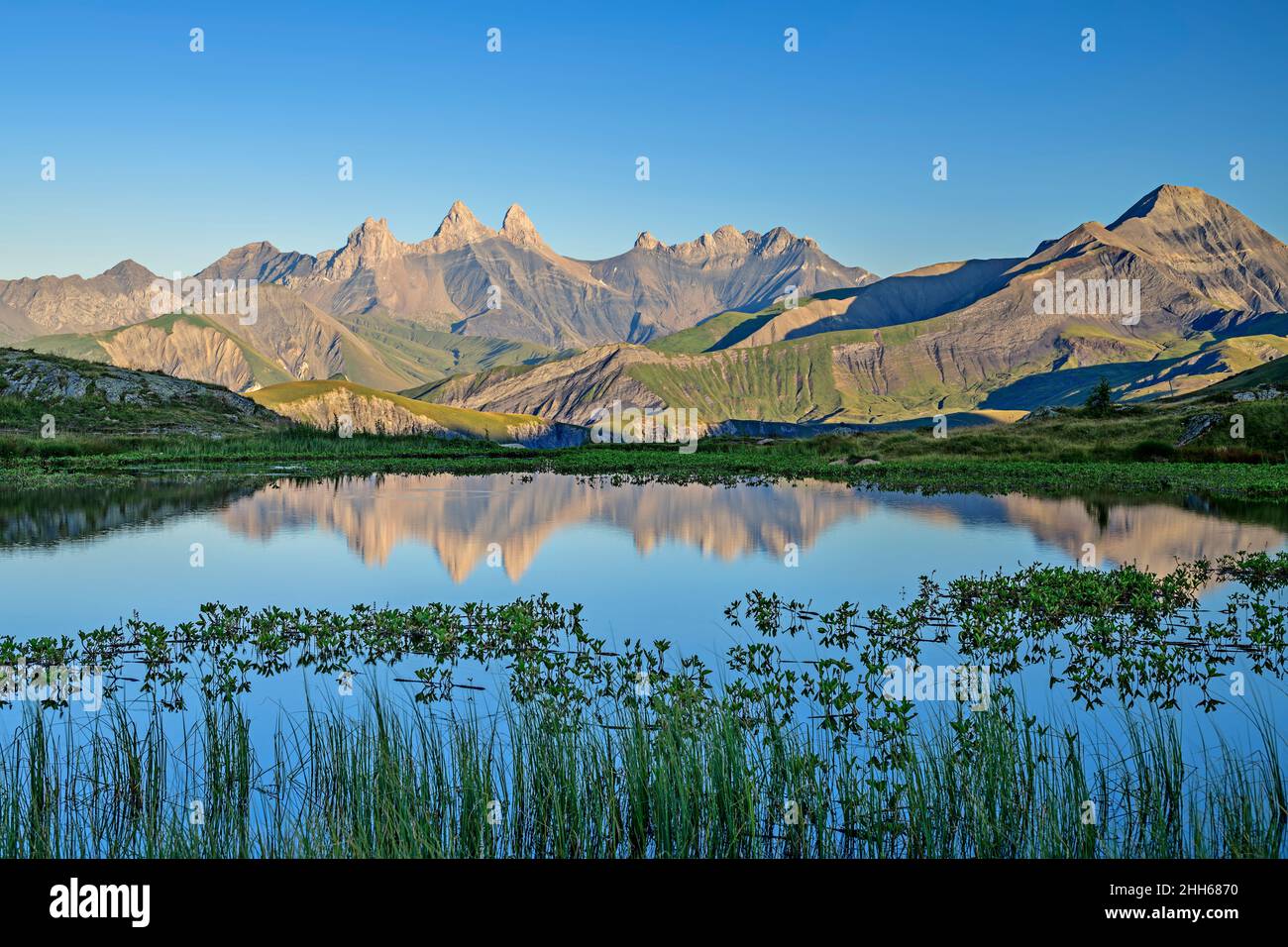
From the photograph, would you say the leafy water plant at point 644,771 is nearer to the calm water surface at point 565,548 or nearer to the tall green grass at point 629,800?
the tall green grass at point 629,800

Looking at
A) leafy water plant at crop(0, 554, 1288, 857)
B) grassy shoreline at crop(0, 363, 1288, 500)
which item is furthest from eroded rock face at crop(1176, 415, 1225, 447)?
leafy water plant at crop(0, 554, 1288, 857)

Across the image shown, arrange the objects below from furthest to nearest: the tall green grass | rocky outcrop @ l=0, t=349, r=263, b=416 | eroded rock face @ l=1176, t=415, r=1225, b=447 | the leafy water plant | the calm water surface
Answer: rocky outcrop @ l=0, t=349, r=263, b=416 → eroded rock face @ l=1176, t=415, r=1225, b=447 → the calm water surface → the leafy water plant → the tall green grass

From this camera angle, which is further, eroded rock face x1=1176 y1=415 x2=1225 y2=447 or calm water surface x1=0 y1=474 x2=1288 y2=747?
eroded rock face x1=1176 y1=415 x2=1225 y2=447

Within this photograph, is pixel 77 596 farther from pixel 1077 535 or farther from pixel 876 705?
pixel 1077 535

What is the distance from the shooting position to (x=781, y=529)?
39.5 meters

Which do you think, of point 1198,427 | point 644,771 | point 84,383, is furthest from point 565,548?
point 84,383

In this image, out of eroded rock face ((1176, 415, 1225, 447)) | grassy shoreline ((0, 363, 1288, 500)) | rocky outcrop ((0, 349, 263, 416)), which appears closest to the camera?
grassy shoreline ((0, 363, 1288, 500))

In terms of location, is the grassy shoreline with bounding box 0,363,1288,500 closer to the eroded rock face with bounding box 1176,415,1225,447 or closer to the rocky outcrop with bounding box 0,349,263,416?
the eroded rock face with bounding box 1176,415,1225,447

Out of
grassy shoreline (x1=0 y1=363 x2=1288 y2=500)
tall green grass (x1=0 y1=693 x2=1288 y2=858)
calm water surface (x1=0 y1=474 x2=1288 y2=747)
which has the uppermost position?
grassy shoreline (x1=0 y1=363 x2=1288 y2=500)
